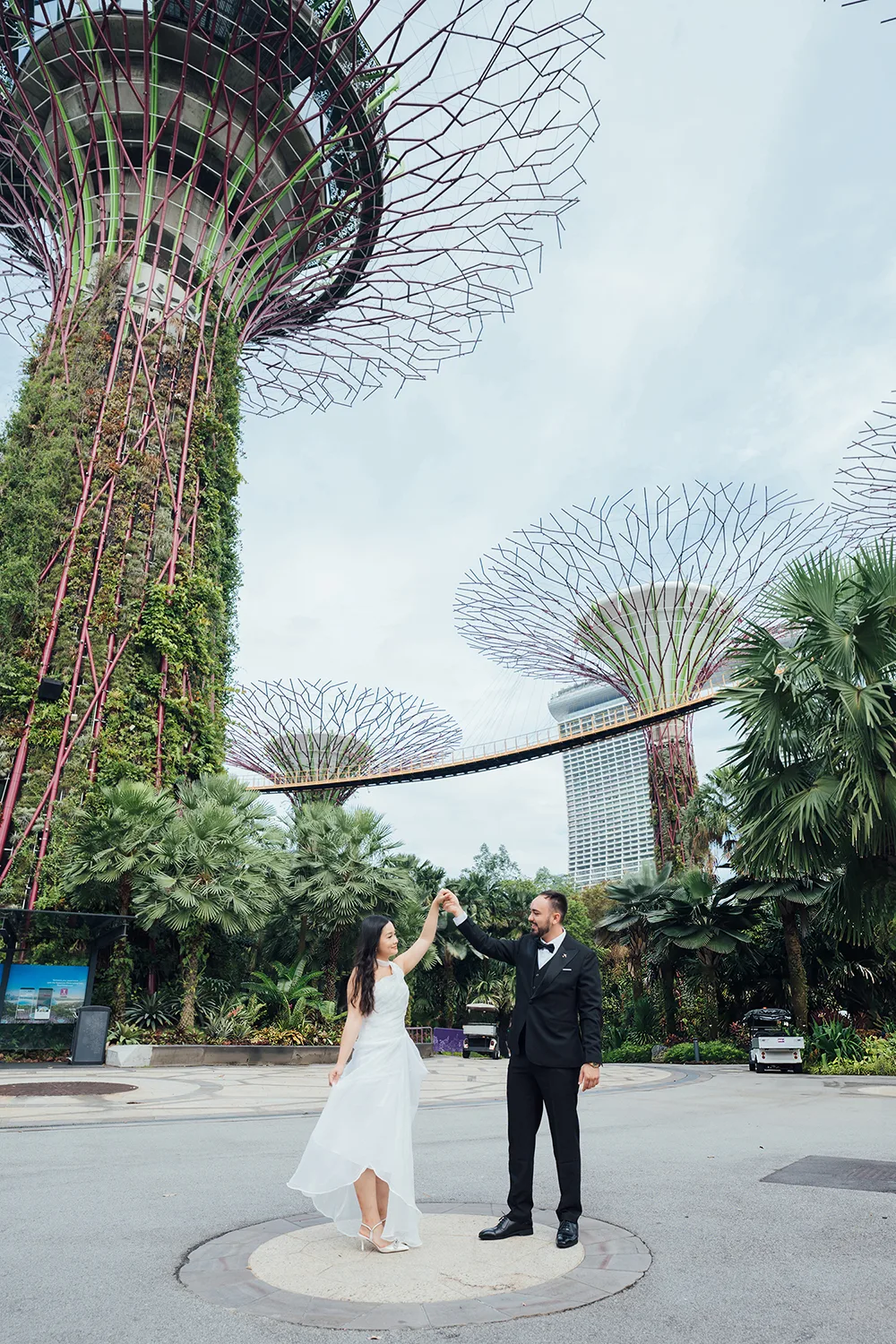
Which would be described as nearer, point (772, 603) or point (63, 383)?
point (772, 603)

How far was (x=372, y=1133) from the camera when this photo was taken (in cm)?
392

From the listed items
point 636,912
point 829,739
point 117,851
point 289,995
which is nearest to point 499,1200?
point 829,739

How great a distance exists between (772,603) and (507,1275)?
10125 millimetres

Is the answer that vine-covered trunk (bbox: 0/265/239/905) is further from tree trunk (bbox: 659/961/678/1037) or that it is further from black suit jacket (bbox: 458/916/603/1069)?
black suit jacket (bbox: 458/916/603/1069)

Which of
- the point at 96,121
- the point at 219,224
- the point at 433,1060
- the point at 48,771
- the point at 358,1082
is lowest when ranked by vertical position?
the point at 433,1060

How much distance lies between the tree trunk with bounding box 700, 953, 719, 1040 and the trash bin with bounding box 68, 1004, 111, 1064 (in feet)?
56.3

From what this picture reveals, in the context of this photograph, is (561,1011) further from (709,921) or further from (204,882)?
(709,921)

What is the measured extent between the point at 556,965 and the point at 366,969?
0.92 meters

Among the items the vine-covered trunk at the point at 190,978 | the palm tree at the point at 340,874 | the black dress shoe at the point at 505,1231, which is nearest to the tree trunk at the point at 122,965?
the vine-covered trunk at the point at 190,978

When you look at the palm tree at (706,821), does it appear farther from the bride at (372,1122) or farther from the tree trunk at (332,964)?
the bride at (372,1122)

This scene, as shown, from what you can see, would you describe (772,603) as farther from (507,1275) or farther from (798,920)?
(798,920)

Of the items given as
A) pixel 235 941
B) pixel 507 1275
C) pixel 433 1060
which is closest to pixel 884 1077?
pixel 433 1060

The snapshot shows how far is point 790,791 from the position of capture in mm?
11445

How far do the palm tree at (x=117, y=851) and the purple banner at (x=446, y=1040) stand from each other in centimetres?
1200
